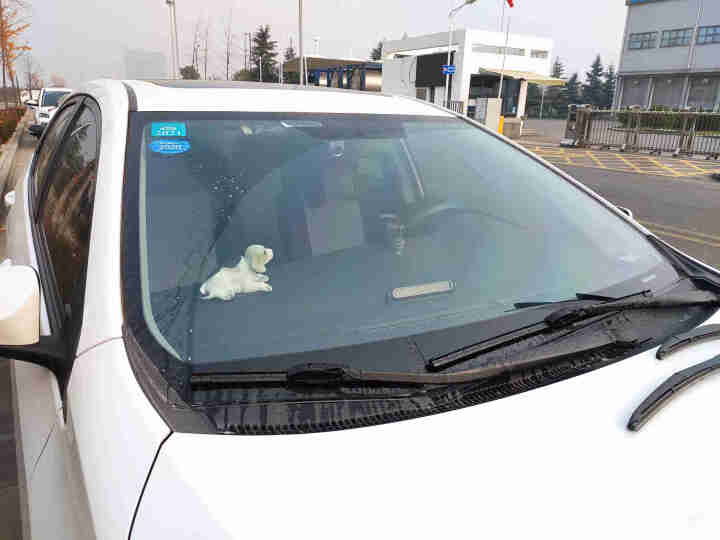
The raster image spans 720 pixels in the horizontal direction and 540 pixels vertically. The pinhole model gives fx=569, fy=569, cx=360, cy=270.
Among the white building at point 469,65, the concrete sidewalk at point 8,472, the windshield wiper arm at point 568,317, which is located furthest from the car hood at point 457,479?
the white building at point 469,65

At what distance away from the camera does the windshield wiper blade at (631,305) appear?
136 cm

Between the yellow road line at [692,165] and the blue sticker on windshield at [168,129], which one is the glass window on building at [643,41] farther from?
the blue sticker on windshield at [168,129]

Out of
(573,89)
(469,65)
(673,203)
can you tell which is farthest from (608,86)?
(673,203)

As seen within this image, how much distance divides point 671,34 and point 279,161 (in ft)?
187

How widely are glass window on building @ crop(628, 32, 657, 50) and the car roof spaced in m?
57.1

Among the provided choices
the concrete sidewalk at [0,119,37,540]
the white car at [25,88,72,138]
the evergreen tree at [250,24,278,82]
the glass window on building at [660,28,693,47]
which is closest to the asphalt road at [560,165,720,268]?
the concrete sidewalk at [0,119,37,540]

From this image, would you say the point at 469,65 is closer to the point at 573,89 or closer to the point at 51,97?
the point at 51,97

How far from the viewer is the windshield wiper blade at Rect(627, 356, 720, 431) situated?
1.11m

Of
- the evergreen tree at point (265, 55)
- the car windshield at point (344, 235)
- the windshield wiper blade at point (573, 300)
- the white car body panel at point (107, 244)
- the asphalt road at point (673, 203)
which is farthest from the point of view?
the evergreen tree at point (265, 55)

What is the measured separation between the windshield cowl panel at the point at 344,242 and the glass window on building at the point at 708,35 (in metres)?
54.3

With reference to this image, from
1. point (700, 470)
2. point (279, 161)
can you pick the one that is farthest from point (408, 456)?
point (279, 161)

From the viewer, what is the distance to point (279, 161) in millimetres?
1744

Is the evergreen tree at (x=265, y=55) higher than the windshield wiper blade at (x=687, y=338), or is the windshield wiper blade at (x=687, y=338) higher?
the evergreen tree at (x=265, y=55)

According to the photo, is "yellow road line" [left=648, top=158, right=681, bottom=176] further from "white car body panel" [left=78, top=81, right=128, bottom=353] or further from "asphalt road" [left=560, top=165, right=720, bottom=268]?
"white car body panel" [left=78, top=81, right=128, bottom=353]
